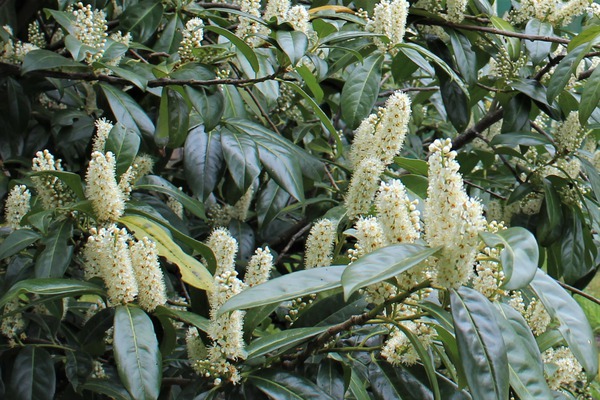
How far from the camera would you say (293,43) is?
1799mm

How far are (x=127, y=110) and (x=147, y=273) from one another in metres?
0.72

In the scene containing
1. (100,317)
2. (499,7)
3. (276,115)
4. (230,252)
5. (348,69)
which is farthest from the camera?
(499,7)

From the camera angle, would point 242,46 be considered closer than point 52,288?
No

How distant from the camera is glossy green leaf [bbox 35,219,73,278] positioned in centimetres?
163

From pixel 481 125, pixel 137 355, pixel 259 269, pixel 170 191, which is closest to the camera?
pixel 137 355

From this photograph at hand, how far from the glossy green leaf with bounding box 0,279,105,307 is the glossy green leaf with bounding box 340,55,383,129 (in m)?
0.90

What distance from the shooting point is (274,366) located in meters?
1.58

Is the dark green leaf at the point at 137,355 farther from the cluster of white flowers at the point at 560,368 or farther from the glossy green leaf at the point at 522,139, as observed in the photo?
the glossy green leaf at the point at 522,139

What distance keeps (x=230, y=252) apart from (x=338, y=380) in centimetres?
37

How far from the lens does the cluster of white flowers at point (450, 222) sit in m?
1.19

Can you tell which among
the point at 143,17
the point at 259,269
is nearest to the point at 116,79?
the point at 143,17

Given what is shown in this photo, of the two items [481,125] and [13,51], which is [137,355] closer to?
[13,51]

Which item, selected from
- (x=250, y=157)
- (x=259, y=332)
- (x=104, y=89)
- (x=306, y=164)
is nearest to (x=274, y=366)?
(x=259, y=332)

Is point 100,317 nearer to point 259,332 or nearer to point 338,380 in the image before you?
point 259,332
